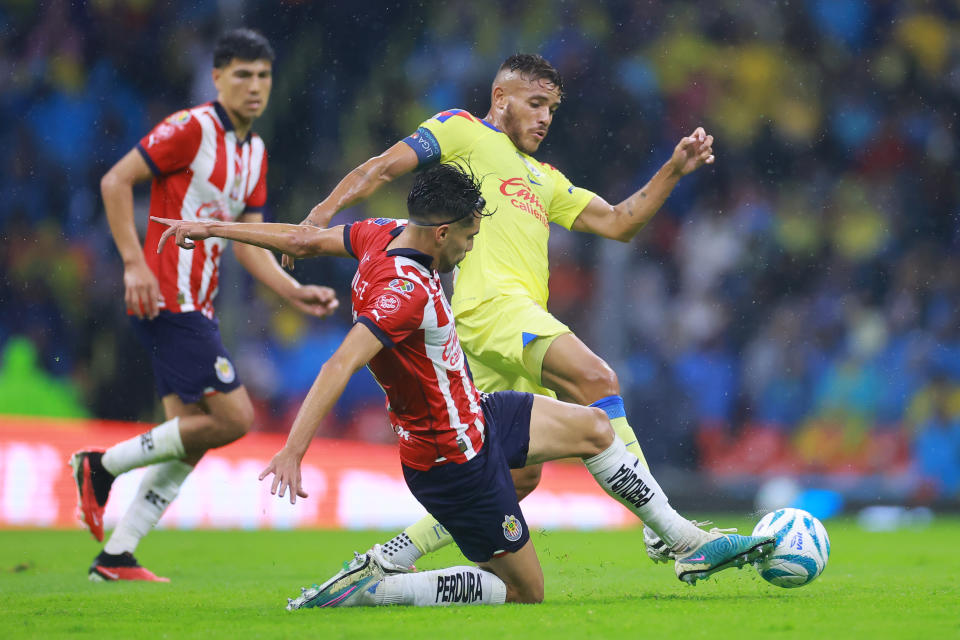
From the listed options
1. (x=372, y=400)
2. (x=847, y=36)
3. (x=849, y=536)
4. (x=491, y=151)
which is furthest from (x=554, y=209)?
(x=847, y=36)

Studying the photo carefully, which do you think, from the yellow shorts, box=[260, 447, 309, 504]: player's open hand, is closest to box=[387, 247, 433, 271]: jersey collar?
box=[260, 447, 309, 504]: player's open hand

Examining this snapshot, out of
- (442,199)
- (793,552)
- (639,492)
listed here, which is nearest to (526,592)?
(639,492)

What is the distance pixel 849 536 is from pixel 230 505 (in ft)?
16.9

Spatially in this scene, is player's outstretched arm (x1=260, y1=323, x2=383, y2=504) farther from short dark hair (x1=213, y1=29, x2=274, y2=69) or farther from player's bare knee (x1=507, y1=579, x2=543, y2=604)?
short dark hair (x1=213, y1=29, x2=274, y2=69)

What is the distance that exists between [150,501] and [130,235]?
1.41 metres

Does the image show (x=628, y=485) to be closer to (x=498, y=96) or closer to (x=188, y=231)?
(x=188, y=231)

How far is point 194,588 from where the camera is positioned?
5.54 meters

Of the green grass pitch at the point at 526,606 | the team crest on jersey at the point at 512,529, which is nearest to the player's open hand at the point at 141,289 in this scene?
the green grass pitch at the point at 526,606

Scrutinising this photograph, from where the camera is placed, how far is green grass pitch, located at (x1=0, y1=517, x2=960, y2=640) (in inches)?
147

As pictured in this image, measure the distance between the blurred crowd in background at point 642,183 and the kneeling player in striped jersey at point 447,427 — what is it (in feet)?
21.5

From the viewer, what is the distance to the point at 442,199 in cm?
422

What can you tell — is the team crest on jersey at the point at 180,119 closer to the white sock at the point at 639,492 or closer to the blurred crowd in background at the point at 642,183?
the white sock at the point at 639,492

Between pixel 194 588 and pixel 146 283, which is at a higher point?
pixel 146 283

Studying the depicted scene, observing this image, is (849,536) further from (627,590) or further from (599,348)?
(627,590)
